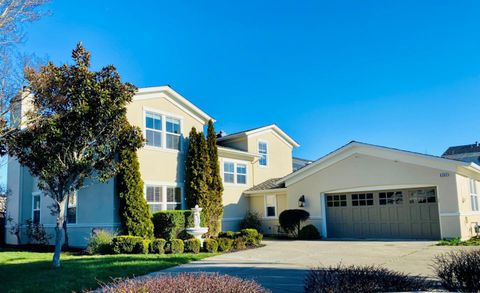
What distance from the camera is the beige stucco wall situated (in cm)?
1805

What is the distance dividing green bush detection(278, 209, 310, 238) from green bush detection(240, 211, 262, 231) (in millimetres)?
2826

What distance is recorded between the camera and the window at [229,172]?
80.2ft

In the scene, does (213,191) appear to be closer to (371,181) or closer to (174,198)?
(174,198)

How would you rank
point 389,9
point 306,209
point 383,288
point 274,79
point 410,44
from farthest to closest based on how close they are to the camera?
point 274,79 < point 306,209 < point 410,44 < point 389,9 < point 383,288

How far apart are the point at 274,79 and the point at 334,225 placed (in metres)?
8.81

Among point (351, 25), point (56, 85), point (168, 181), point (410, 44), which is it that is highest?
point (351, 25)

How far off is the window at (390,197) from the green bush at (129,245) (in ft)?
38.0

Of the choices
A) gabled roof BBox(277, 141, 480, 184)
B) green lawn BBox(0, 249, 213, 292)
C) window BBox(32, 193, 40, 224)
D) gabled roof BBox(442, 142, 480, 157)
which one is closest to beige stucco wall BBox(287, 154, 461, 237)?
gabled roof BBox(277, 141, 480, 184)

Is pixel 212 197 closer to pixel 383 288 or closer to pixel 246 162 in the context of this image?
pixel 246 162

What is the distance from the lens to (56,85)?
12711mm

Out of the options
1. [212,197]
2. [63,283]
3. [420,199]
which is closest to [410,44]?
[420,199]

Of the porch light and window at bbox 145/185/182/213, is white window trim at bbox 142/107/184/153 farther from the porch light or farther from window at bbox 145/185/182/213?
the porch light

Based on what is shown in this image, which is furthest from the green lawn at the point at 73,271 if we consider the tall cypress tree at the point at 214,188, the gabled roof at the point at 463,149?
the gabled roof at the point at 463,149

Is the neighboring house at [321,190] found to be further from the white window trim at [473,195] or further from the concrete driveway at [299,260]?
the concrete driveway at [299,260]
